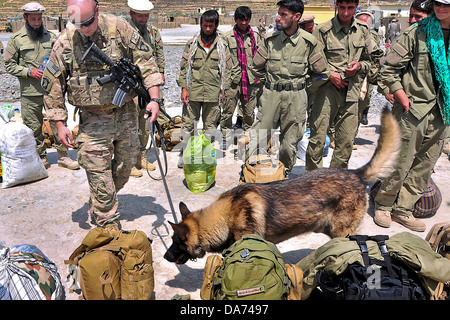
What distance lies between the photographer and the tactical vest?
3.41 m

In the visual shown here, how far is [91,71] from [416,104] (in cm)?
329

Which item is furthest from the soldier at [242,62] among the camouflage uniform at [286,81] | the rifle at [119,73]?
the rifle at [119,73]

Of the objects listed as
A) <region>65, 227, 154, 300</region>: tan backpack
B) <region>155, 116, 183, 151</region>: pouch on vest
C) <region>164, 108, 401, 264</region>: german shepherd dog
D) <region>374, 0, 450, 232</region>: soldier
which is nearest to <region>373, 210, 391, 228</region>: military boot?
<region>374, 0, 450, 232</region>: soldier

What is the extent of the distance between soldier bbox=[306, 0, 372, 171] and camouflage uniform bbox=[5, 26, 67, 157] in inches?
153

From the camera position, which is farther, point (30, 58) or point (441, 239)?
point (30, 58)

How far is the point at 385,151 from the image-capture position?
3.48 meters

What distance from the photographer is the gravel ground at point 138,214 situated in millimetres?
3523

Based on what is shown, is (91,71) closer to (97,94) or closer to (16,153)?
(97,94)

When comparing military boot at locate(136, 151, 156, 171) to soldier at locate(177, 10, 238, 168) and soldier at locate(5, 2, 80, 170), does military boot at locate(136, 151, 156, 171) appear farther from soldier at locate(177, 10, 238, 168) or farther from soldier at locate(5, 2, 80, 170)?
soldier at locate(5, 2, 80, 170)

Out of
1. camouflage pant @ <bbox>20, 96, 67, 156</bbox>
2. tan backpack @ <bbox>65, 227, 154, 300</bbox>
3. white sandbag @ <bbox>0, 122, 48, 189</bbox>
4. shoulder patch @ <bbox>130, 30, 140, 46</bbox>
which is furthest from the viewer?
camouflage pant @ <bbox>20, 96, 67, 156</bbox>

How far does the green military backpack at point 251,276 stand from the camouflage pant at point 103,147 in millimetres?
1619

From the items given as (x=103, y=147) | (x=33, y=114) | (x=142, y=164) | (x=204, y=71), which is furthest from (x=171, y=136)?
(x=103, y=147)
